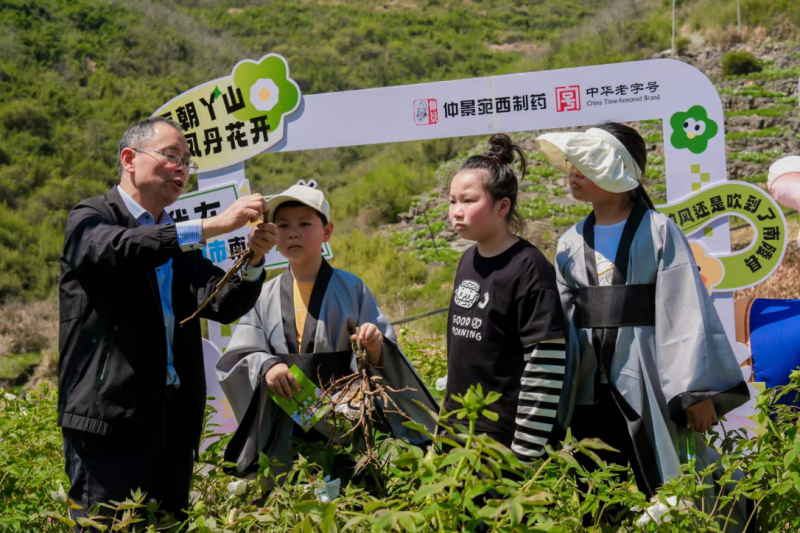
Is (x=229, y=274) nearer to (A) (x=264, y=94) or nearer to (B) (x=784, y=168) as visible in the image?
(B) (x=784, y=168)

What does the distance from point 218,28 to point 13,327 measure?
1612cm

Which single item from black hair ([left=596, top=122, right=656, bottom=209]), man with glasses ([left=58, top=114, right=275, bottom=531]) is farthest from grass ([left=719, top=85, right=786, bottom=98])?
man with glasses ([left=58, top=114, right=275, bottom=531])

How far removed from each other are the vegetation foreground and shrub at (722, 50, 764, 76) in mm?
15490

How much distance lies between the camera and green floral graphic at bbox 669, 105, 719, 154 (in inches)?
152

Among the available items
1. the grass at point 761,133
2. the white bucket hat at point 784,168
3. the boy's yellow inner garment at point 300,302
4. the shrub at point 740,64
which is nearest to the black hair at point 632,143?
Answer: the white bucket hat at point 784,168

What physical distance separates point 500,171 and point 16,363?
12.3m

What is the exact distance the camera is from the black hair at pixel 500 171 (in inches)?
95.3

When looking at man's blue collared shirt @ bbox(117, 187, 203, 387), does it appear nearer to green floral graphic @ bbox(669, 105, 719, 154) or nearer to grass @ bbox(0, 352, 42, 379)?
green floral graphic @ bbox(669, 105, 719, 154)

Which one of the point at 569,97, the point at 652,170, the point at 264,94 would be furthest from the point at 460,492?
the point at 652,170

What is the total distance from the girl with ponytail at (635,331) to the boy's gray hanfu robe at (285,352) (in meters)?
0.51

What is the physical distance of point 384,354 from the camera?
2.44m

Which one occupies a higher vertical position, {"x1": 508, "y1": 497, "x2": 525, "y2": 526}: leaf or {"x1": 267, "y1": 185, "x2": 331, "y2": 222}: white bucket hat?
{"x1": 267, "y1": 185, "x2": 331, "y2": 222}: white bucket hat

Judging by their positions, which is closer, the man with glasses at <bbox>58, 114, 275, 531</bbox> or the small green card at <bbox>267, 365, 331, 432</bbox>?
the man with glasses at <bbox>58, 114, 275, 531</bbox>

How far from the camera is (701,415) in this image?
7.18 ft
